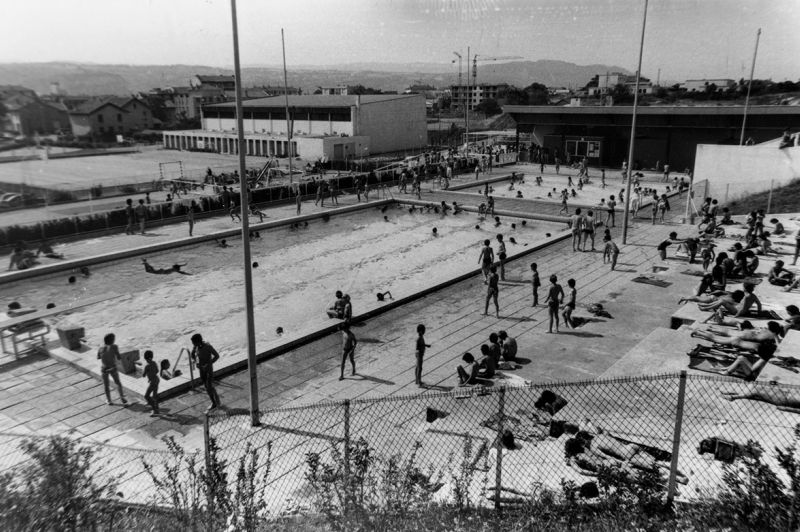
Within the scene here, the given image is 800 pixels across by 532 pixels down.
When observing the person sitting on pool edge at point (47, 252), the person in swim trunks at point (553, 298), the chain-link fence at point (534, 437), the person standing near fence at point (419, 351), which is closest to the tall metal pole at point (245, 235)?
the chain-link fence at point (534, 437)

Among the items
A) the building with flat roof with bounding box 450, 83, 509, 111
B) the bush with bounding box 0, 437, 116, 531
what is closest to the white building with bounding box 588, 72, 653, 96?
the building with flat roof with bounding box 450, 83, 509, 111

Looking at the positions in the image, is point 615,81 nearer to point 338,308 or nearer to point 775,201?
point 775,201

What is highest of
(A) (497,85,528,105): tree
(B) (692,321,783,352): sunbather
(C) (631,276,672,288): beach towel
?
(A) (497,85,528,105): tree

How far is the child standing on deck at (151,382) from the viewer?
977 cm

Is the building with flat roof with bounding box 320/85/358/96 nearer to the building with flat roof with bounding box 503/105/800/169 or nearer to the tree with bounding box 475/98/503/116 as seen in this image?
the tree with bounding box 475/98/503/116

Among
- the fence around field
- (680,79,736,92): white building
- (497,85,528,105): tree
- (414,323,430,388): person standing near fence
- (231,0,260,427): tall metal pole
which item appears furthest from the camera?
(497,85,528,105): tree

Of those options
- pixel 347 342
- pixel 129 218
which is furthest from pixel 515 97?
pixel 347 342

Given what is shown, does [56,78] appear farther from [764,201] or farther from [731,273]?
[764,201]

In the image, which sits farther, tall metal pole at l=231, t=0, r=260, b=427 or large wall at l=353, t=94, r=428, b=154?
large wall at l=353, t=94, r=428, b=154

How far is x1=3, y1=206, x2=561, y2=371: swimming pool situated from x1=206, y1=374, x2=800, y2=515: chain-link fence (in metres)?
4.12

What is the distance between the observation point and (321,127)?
65.8 metres

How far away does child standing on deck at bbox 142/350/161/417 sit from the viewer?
32.1 feet

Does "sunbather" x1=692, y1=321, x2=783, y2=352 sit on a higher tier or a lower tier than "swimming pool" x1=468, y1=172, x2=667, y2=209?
higher

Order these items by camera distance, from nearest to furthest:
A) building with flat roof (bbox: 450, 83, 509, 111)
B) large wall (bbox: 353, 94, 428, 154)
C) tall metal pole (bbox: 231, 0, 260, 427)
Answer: tall metal pole (bbox: 231, 0, 260, 427)
large wall (bbox: 353, 94, 428, 154)
building with flat roof (bbox: 450, 83, 509, 111)
